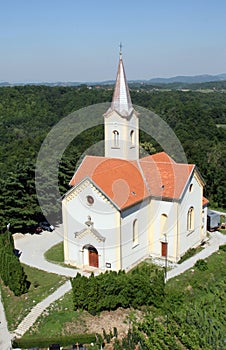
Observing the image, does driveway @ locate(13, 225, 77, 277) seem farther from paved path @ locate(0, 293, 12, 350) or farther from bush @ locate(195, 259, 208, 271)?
bush @ locate(195, 259, 208, 271)

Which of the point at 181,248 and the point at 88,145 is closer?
the point at 181,248

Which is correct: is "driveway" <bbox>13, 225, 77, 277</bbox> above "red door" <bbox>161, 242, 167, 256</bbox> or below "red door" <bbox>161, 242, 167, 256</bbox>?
below

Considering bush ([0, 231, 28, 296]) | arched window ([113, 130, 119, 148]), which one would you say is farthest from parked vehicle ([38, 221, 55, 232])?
arched window ([113, 130, 119, 148])

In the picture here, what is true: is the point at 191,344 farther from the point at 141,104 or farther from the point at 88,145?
the point at 141,104

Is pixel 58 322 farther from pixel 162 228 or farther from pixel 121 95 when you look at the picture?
pixel 121 95

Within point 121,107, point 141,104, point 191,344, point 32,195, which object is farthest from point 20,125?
point 191,344

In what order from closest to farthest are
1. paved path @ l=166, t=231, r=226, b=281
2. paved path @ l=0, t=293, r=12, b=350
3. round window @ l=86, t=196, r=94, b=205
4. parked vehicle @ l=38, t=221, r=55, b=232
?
1. paved path @ l=0, t=293, r=12, b=350
2. round window @ l=86, t=196, r=94, b=205
3. paved path @ l=166, t=231, r=226, b=281
4. parked vehicle @ l=38, t=221, r=55, b=232

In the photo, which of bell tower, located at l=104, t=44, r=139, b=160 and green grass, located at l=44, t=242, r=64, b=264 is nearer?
bell tower, located at l=104, t=44, r=139, b=160
